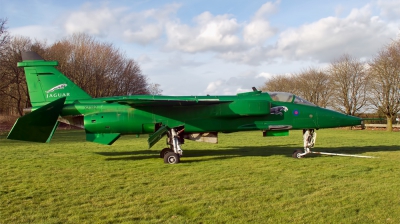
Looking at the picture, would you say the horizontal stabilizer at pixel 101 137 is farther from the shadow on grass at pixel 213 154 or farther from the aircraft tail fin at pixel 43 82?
the aircraft tail fin at pixel 43 82

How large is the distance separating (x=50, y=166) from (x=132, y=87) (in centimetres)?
4240

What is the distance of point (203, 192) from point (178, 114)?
5.75 meters

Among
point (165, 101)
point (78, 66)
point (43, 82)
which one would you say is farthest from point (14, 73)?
point (165, 101)

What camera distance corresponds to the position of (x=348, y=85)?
1905 inches

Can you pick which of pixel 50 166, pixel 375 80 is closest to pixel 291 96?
pixel 50 166

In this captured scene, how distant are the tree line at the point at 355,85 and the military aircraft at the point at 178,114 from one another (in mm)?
29570

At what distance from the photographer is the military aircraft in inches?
482

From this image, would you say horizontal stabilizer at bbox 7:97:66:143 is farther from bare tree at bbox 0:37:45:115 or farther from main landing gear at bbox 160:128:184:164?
bare tree at bbox 0:37:45:115

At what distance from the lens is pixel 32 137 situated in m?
10.9

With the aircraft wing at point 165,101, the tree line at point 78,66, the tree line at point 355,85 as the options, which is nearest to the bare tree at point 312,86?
the tree line at point 355,85

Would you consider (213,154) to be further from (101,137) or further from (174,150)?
(101,137)

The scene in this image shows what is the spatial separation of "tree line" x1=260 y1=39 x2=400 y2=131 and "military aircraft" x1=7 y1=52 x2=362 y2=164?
29.6 metres

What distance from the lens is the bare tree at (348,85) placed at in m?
47.3

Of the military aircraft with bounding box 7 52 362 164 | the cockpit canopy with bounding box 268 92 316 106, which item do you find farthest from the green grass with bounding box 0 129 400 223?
the cockpit canopy with bounding box 268 92 316 106
